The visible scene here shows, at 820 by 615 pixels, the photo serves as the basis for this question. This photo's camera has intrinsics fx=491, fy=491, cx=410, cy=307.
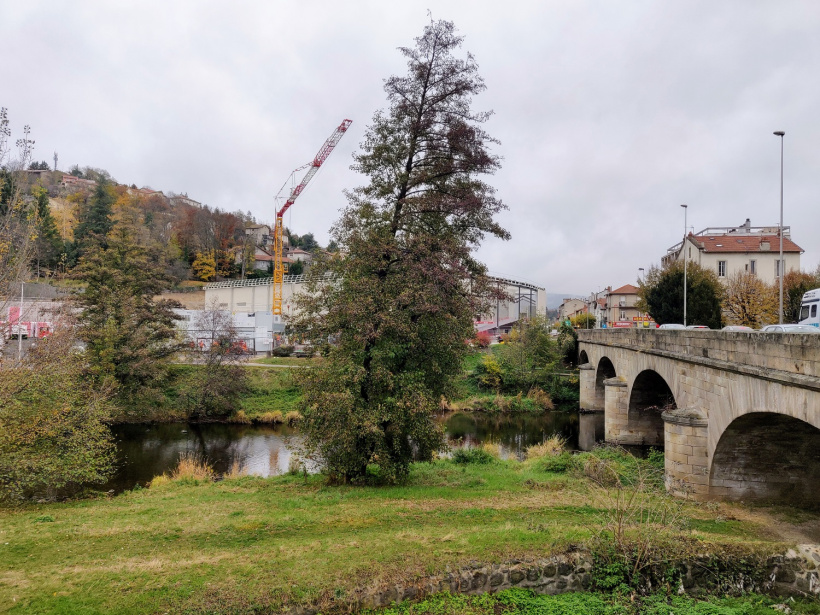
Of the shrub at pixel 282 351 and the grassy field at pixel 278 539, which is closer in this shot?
the grassy field at pixel 278 539

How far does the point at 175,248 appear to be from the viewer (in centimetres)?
7806

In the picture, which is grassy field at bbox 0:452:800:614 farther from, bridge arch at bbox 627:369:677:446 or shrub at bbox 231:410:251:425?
shrub at bbox 231:410:251:425

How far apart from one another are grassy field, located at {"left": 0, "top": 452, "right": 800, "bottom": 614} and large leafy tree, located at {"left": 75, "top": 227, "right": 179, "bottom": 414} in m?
18.4

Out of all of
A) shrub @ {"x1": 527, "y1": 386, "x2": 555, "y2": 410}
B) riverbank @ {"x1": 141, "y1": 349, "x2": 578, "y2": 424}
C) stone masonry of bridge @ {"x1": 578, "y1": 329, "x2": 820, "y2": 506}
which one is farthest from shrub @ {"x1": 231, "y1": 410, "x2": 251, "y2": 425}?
stone masonry of bridge @ {"x1": 578, "y1": 329, "x2": 820, "y2": 506}

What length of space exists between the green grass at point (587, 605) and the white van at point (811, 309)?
17939 mm

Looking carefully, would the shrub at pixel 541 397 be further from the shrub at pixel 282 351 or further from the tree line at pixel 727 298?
the shrub at pixel 282 351

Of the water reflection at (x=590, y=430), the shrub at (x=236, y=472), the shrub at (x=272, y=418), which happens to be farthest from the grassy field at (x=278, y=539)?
the shrub at (x=272, y=418)

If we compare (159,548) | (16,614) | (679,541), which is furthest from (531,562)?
(16,614)

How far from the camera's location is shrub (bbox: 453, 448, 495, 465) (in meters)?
20.0

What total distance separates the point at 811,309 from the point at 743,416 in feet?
47.5

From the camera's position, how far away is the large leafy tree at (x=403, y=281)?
496 inches

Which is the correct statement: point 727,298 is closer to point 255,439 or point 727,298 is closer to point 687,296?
point 687,296

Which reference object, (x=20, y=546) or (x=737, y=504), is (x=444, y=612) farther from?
(x=737, y=504)

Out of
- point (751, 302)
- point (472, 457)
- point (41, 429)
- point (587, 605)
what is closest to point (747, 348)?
point (587, 605)
